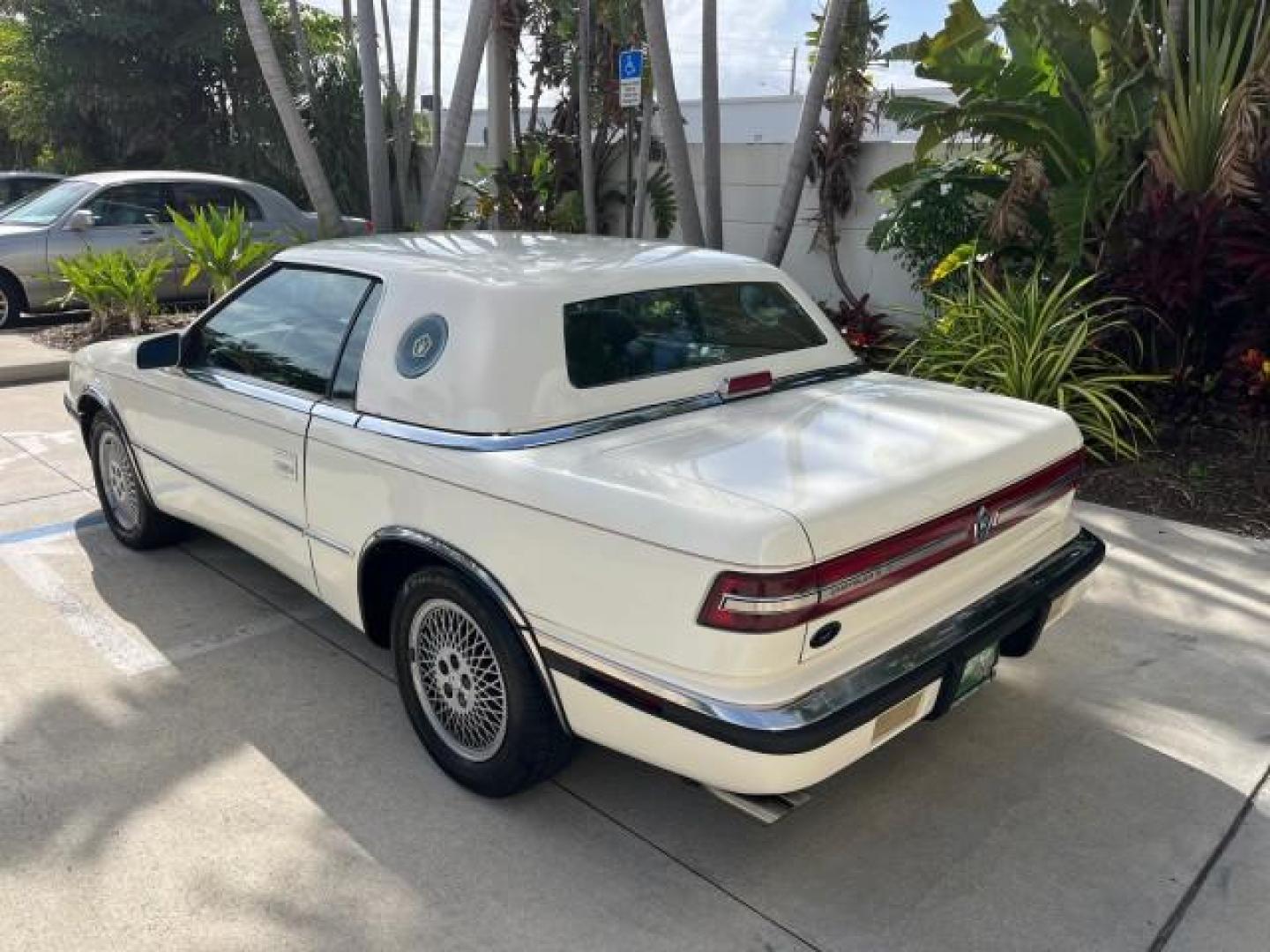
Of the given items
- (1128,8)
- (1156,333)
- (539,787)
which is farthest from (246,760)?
(1128,8)

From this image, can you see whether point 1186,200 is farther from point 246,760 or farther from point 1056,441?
point 246,760

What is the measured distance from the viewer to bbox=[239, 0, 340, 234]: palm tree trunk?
9.27 metres

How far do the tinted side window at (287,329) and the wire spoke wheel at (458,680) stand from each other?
93 cm

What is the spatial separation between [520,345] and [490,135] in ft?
32.9

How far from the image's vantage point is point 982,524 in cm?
286

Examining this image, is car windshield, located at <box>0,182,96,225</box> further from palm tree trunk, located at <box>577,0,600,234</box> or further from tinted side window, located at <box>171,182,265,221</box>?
palm tree trunk, located at <box>577,0,600,234</box>

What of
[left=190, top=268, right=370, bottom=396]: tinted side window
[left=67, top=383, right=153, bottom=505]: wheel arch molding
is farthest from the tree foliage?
[left=190, top=268, right=370, bottom=396]: tinted side window

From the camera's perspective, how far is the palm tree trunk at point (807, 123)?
291 inches

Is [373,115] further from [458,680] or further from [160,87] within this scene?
[160,87]

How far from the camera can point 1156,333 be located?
6.32 meters

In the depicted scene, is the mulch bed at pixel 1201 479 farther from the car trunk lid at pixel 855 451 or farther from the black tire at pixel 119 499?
the black tire at pixel 119 499

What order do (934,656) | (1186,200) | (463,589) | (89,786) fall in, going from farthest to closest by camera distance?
(1186,200) < (89,786) < (463,589) < (934,656)

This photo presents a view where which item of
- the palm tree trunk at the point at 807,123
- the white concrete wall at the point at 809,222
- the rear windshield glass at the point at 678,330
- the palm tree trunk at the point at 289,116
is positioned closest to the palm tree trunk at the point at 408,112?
the palm tree trunk at the point at 289,116

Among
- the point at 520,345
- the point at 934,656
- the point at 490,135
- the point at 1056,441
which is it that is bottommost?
the point at 934,656
